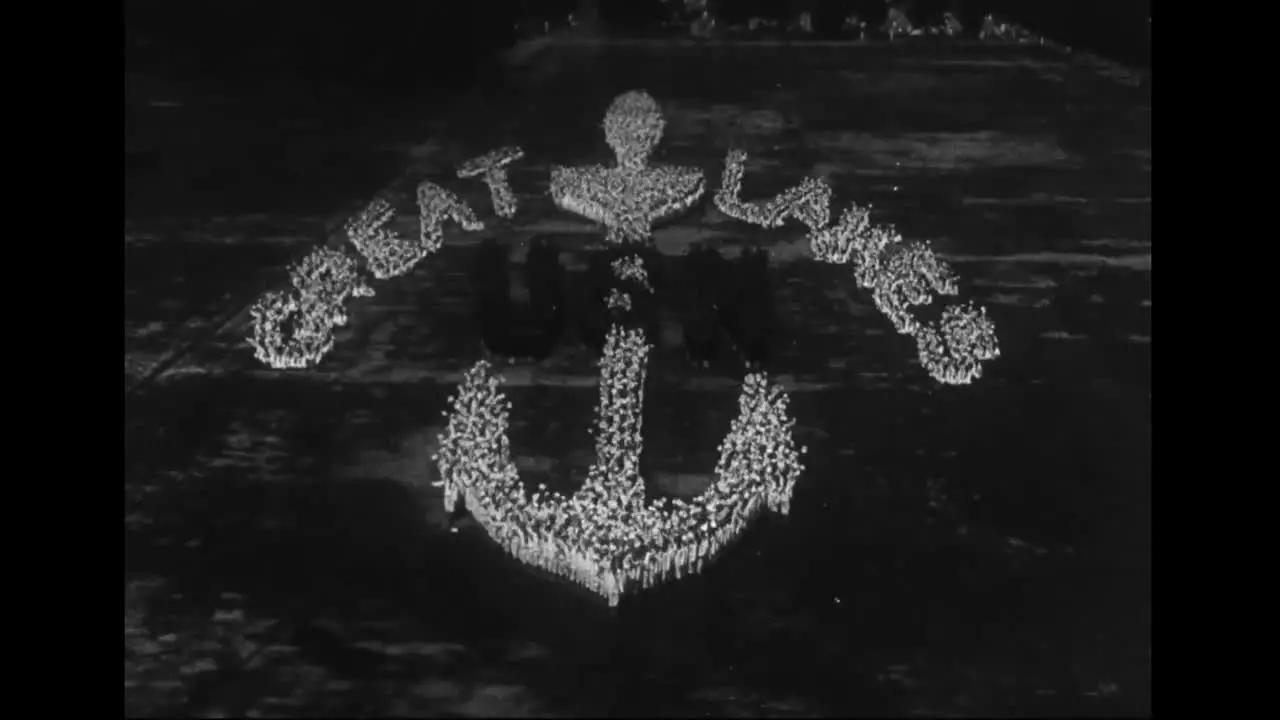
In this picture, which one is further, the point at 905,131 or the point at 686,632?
the point at 905,131

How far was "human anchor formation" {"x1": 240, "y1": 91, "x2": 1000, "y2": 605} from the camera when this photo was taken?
1.24 metres

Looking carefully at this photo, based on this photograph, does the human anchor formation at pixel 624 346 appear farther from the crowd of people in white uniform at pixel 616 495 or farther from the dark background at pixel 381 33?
the dark background at pixel 381 33

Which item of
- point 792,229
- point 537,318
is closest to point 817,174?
point 792,229

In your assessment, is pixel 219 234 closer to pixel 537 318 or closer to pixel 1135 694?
pixel 537 318

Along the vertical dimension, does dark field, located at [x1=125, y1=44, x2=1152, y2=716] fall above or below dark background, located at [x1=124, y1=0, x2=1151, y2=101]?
below

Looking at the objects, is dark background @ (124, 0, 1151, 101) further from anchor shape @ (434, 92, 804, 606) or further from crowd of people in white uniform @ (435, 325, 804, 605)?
crowd of people in white uniform @ (435, 325, 804, 605)

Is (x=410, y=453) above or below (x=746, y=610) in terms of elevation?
above

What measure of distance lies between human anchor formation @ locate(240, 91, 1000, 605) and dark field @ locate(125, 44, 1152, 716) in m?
0.03

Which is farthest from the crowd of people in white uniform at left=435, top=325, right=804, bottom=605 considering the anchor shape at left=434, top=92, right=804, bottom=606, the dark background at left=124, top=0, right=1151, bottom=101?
the dark background at left=124, top=0, right=1151, bottom=101

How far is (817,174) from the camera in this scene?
2150 millimetres

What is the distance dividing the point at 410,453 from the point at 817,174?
1.07 meters

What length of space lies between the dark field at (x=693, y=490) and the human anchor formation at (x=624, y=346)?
0.03 m

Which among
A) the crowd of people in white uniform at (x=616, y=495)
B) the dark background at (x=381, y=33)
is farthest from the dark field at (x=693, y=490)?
the dark background at (x=381, y=33)

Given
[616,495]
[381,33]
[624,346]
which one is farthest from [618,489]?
[381,33]
